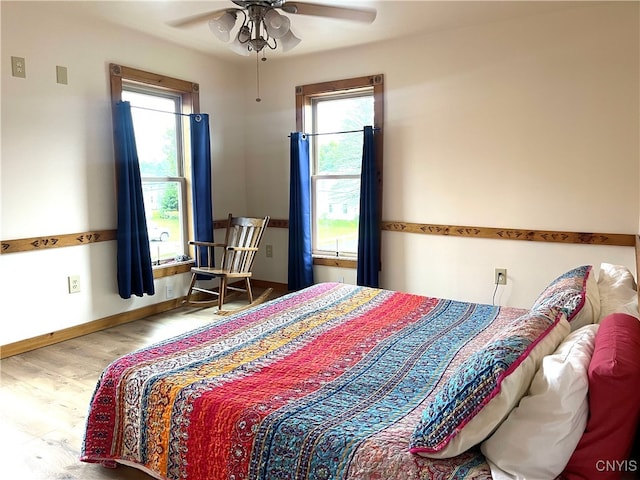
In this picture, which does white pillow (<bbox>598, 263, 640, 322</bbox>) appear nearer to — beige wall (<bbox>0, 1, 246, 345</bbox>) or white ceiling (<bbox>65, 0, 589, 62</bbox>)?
white ceiling (<bbox>65, 0, 589, 62</bbox>)

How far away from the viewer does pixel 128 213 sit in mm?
3865

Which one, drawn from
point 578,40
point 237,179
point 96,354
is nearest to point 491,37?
point 578,40

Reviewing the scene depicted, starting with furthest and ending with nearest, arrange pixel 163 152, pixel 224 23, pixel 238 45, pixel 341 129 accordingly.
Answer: pixel 341 129 → pixel 163 152 → pixel 238 45 → pixel 224 23

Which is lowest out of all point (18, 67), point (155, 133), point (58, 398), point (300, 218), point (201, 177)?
point (58, 398)

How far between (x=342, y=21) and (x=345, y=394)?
281 cm

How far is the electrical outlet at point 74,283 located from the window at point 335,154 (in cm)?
219

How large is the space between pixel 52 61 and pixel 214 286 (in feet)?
7.85

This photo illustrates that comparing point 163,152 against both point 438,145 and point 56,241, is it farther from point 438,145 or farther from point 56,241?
point 438,145

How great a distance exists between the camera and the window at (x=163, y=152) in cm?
418

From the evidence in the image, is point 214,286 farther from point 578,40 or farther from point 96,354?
point 578,40

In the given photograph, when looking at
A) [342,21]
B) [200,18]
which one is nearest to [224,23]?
[200,18]

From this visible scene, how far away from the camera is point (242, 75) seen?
511 centimetres

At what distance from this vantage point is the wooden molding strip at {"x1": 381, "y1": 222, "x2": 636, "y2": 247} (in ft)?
11.5

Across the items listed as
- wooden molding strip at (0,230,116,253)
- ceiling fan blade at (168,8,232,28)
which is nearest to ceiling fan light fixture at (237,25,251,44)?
ceiling fan blade at (168,8,232,28)
